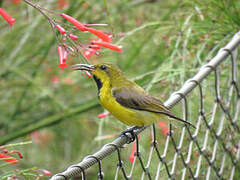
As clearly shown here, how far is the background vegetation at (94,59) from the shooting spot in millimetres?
3271

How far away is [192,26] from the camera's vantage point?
10.7 ft

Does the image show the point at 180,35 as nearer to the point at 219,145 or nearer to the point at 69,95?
the point at 219,145

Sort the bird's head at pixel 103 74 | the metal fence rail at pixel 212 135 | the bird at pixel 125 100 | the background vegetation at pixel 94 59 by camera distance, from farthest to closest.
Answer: the background vegetation at pixel 94 59 → the bird's head at pixel 103 74 → the bird at pixel 125 100 → the metal fence rail at pixel 212 135

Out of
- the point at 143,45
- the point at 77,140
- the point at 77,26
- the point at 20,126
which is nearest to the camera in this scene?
the point at 77,26

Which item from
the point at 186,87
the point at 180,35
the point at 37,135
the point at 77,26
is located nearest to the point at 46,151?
the point at 37,135

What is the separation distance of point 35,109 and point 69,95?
401mm

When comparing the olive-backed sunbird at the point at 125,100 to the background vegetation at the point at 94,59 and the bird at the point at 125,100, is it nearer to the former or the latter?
the bird at the point at 125,100

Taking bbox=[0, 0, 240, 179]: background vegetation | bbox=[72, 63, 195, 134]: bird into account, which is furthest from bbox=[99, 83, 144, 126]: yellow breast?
bbox=[0, 0, 240, 179]: background vegetation

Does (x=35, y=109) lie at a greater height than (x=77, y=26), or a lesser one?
lesser

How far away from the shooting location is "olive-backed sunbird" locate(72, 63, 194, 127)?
8.73 ft

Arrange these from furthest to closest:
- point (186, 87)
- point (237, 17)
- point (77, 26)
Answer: point (237, 17) < point (186, 87) < point (77, 26)

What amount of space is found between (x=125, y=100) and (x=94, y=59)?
1.72 metres

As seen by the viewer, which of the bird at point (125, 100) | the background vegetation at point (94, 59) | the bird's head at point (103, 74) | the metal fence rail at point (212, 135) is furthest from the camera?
the background vegetation at point (94, 59)

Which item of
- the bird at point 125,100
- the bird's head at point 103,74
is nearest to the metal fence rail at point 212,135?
the bird at point 125,100
